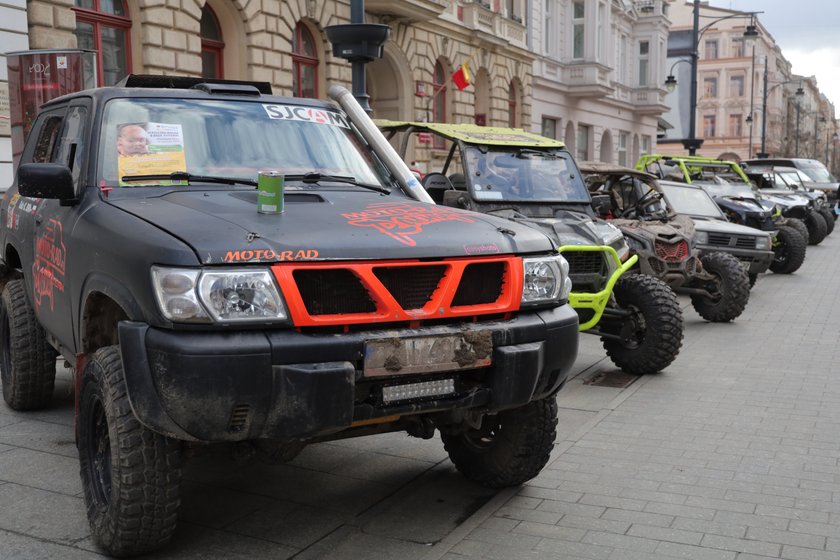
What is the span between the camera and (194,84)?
5504 millimetres

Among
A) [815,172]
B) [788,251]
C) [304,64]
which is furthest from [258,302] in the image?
[815,172]

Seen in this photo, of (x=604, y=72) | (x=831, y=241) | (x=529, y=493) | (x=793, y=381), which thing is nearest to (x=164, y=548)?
(x=529, y=493)

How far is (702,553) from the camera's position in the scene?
4113 millimetres

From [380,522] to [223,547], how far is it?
2.51 feet

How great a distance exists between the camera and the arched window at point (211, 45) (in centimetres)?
1828

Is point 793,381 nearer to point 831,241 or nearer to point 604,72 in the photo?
point 831,241

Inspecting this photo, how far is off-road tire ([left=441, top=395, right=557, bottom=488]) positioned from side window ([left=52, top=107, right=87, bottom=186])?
236 centimetres

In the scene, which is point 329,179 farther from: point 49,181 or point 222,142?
point 49,181

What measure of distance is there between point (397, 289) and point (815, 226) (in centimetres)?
2151

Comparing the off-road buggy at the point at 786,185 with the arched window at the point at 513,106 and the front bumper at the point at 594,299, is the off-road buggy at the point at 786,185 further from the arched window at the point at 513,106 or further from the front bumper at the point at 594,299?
the front bumper at the point at 594,299

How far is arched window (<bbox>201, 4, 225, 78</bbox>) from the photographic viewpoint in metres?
18.3

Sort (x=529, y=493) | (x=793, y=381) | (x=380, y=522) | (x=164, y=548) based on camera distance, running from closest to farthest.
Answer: (x=164, y=548)
(x=380, y=522)
(x=529, y=493)
(x=793, y=381)

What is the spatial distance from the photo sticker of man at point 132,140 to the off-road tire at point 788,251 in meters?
14.5

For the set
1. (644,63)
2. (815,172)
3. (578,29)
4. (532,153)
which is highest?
(578,29)
